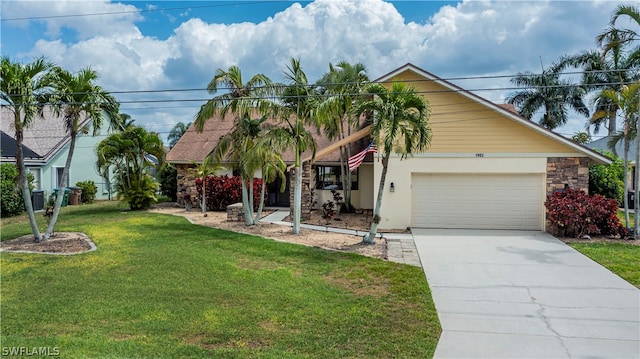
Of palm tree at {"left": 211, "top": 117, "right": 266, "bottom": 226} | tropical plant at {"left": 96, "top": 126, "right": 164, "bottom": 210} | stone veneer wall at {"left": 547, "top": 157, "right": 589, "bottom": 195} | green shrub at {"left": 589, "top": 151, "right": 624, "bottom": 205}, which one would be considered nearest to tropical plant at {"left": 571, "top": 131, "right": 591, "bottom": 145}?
green shrub at {"left": 589, "top": 151, "right": 624, "bottom": 205}

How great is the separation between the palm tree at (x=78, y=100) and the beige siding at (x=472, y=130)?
10130 millimetres

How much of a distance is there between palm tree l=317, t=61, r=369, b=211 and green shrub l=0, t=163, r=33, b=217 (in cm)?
1432

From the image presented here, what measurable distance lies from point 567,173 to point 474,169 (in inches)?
119

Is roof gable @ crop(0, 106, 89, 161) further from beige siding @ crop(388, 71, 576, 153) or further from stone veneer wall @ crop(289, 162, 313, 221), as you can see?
beige siding @ crop(388, 71, 576, 153)

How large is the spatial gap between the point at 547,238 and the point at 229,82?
1138 centimetres

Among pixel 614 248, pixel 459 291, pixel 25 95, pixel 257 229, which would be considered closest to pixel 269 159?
pixel 257 229

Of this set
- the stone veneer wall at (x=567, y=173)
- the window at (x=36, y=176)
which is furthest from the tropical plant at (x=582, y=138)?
the window at (x=36, y=176)

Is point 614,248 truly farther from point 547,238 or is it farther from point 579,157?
point 579,157

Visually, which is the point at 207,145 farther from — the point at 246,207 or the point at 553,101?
the point at 553,101

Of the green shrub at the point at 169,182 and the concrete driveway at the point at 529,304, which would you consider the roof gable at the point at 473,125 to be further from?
the green shrub at the point at 169,182

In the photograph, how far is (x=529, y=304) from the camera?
257 inches

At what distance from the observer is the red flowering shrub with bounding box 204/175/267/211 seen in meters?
18.1

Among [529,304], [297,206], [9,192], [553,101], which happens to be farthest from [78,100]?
[553,101]

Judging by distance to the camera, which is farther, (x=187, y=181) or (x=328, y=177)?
(x=187, y=181)
